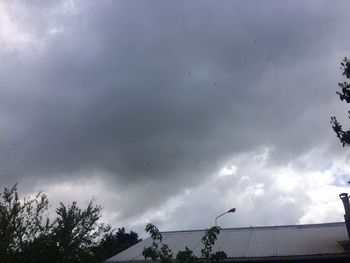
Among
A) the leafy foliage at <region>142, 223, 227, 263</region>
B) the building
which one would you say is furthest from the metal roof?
the leafy foliage at <region>142, 223, 227, 263</region>

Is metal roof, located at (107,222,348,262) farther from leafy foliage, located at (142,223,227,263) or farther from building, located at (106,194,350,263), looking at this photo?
leafy foliage, located at (142,223,227,263)

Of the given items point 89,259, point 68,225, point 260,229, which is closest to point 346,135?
point 260,229

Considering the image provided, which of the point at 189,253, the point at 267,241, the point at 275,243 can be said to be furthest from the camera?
the point at 267,241

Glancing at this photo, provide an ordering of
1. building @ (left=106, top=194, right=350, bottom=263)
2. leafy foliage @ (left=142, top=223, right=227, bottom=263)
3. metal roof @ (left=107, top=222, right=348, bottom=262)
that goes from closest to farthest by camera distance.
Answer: leafy foliage @ (left=142, top=223, right=227, bottom=263)
building @ (left=106, top=194, right=350, bottom=263)
metal roof @ (left=107, top=222, right=348, bottom=262)

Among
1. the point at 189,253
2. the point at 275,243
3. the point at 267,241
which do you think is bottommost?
the point at 189,253

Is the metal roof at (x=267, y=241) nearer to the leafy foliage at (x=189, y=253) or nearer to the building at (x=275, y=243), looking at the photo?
the building at (x=275, y=243)

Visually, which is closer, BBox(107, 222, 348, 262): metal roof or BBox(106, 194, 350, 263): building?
BBox(106, 194, 350, 263): building

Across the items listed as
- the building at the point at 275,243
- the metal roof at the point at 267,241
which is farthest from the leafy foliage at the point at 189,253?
the metal roof at the point at 267,241

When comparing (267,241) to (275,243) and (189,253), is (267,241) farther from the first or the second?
(189,253)

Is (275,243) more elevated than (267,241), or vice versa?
(267,241)

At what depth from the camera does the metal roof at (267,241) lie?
17656mm

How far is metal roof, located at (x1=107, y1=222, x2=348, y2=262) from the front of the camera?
17.7 metres

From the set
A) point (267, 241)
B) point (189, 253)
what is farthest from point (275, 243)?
point (189, 253)

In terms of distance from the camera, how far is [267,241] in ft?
65.8
